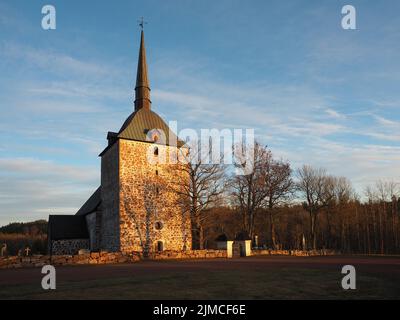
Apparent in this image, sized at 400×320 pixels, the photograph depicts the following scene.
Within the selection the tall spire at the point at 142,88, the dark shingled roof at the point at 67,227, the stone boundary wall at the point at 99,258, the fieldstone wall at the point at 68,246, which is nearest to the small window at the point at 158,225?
the stone boundary wall at the point at 99,258

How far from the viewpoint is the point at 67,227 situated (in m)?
36.3

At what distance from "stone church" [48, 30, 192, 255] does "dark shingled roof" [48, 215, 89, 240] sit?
10cm

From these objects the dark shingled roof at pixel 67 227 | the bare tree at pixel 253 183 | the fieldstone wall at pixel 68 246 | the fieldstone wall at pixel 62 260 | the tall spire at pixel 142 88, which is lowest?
the fieldstone wall at pixel 68 246

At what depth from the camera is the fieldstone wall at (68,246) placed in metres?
33.7

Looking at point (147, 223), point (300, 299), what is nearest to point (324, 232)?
point (147, 223)

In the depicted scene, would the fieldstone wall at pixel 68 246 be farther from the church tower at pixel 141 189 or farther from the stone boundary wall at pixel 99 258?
the stone boundary wall at pixel 99 258

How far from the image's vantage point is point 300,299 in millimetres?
8922

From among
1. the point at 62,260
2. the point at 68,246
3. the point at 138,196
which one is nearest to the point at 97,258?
the point at 62,260

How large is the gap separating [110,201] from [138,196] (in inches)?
120

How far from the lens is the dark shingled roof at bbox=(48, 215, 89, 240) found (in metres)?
34.6

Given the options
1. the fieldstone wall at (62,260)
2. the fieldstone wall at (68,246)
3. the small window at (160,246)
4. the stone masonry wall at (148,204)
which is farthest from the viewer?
the fieldstone wall at (68,246)

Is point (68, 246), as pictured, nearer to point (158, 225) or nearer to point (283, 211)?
point (158, 225)
